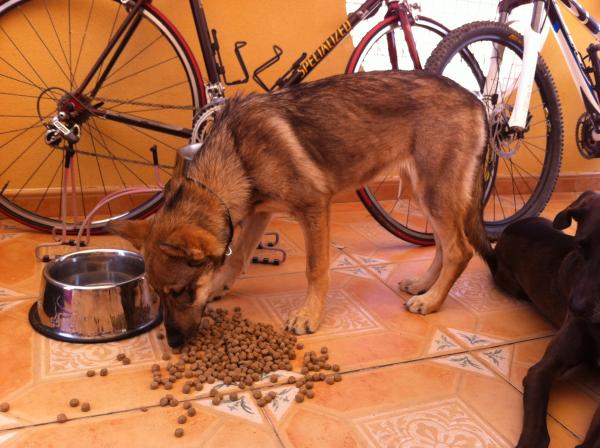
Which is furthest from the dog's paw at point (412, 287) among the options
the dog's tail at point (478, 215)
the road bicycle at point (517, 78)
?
the road bicycle at point (517, 78)

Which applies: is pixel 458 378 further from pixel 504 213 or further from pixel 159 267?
pixel 504 213

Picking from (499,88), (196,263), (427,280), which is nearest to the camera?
(196,263)

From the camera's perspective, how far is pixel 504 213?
4789mm

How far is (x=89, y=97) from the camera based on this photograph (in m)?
3.45

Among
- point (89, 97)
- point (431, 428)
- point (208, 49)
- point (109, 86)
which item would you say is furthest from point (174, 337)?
point (109, 86)

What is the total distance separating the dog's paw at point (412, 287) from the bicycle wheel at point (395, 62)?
0.57 metres

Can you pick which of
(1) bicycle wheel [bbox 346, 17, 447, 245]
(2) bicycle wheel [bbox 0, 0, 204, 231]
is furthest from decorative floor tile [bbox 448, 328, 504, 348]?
(2) bicycle wheel [bbox 0, 0, 204, 231]

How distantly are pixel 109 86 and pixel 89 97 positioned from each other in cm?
52

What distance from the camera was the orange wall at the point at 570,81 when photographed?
5332mm

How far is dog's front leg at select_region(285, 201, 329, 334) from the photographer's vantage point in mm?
2578

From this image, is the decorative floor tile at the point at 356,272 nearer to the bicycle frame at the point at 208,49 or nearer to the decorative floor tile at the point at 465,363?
the decorative floor tile at the point at 465,363

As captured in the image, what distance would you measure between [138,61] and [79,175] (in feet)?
3.20

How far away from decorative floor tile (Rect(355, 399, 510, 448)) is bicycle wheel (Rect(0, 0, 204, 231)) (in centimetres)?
242

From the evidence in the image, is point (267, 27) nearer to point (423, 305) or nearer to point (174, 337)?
point (423, 305)
